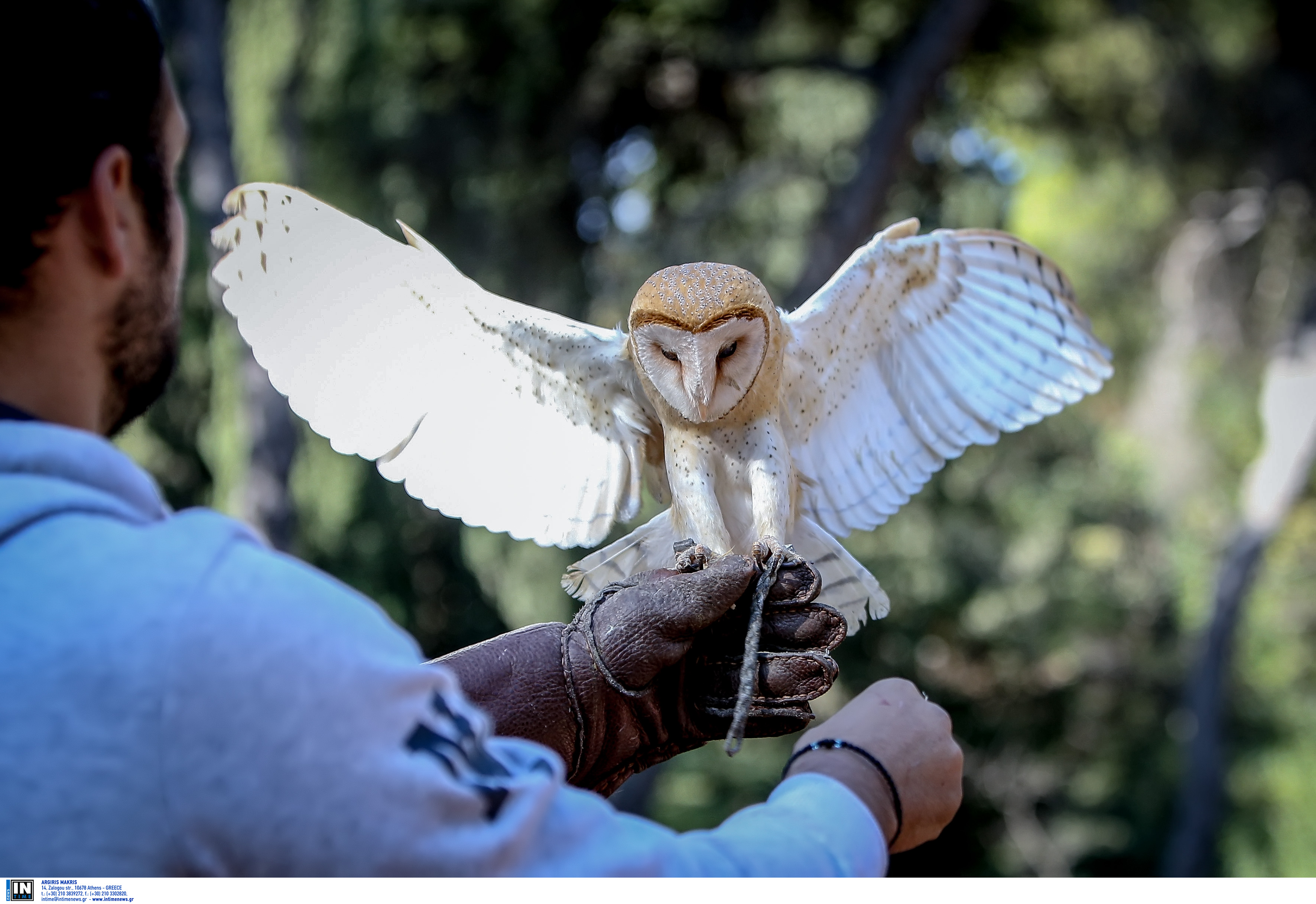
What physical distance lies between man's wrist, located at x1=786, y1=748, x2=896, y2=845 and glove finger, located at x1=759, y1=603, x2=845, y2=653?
43 centimetres

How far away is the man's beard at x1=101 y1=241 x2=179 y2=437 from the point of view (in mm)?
910

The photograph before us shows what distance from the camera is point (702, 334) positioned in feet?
5.09

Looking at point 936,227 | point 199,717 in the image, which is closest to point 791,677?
point 199,717

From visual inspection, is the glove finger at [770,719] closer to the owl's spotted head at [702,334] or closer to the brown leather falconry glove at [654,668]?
the brown leather falconry glove at [654,668]

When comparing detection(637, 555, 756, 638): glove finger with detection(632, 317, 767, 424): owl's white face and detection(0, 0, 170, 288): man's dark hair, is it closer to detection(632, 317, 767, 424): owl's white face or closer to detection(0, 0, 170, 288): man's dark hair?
detection(632, 317, 767, 424): owl's white face

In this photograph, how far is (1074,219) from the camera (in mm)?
8656

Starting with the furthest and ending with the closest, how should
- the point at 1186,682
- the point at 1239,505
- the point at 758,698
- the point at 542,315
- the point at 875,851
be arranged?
1. the point at 1186,682
2. the point at 1239,505
3. the point at 542,315
4. the point at 758,698
5. the point at 875,851

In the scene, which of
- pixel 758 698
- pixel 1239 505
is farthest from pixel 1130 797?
pixel 758 698

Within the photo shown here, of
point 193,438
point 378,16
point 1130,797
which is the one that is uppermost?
point 378,16

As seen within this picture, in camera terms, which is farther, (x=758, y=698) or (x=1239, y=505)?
(x=1239, y=505)

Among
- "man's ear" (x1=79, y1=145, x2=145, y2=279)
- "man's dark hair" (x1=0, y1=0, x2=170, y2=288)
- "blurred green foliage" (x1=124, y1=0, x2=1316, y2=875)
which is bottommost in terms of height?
"blurred green foliage" (x1=124, y1=0, x2=1316, y2=875)

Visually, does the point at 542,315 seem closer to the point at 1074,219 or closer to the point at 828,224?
the point at 828,224

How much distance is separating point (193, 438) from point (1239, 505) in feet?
23.3

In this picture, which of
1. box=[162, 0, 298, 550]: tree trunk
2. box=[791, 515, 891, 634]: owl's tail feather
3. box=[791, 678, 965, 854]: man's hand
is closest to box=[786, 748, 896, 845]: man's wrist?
box=[791, 678, 965, 854]: man's hand
